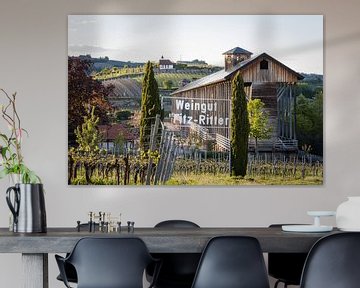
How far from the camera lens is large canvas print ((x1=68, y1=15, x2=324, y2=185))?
627 cm

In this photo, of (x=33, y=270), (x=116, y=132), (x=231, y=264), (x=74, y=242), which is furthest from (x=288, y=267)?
(x=116, y=132)

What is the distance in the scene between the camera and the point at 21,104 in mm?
6238

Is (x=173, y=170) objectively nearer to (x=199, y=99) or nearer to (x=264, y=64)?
(x=199, y=99)

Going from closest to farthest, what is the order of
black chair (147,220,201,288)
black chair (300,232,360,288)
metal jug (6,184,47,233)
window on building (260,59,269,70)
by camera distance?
black chair (300,232,360,288) < metal jug (6,184,47,233) < black chair (147,220,201,288) < window on building (260,59,269,70)

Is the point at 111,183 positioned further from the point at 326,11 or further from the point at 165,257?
the point at 326,11

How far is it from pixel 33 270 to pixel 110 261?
42 cm

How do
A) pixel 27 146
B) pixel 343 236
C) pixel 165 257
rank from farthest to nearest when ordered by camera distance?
pixel 27 146 < pixel 165 257 < pixel 343 236

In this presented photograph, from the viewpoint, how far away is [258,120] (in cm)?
631

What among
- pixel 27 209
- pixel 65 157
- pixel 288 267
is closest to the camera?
pixel 27 209

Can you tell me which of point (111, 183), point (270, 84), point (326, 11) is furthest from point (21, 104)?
point (326, 11)

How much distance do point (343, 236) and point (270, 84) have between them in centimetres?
265

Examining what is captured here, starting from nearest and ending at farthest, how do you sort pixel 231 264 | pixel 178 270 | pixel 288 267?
pixel 231 264 → pixel 178 270 → pixel 288 267

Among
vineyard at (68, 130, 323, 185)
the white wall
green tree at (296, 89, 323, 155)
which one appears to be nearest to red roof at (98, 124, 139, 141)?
vineyard at (68, 130, 323, 185)

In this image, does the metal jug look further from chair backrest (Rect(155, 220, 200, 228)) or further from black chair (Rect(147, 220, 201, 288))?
chair backrest (Rect(155, 220, 200, 228))
